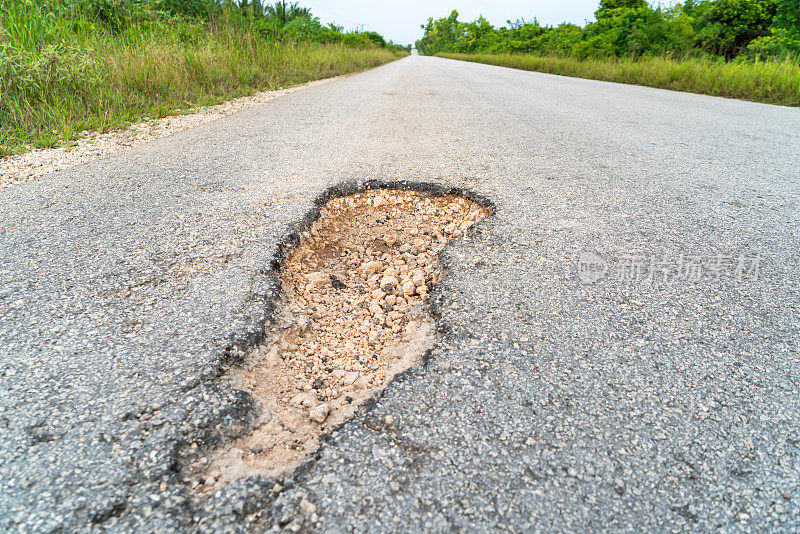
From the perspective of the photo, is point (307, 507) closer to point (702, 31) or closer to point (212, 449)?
point (212, 449)

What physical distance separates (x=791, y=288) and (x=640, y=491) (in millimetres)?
1404

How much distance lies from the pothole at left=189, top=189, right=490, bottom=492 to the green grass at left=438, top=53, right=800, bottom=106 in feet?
27.4

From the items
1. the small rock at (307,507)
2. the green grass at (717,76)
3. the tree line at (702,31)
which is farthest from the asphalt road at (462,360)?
the tree line at (702,31)

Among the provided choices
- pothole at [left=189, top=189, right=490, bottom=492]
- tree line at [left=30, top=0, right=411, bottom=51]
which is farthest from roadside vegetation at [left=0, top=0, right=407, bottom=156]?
pothole at [left=189, top=189, right=490, bottom=492]

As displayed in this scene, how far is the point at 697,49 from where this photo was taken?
12.5m

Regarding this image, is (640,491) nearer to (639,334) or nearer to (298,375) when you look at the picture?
(639,334)

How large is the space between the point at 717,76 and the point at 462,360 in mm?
10519

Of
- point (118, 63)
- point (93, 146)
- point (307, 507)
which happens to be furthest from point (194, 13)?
point (307, 507)

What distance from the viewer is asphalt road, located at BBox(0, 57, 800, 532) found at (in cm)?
95

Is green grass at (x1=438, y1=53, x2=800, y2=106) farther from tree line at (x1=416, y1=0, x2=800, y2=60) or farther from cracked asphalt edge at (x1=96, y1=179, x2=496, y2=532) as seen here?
cracked asphalt edge at (x1=96, y1=179, x2=496, y2=532)

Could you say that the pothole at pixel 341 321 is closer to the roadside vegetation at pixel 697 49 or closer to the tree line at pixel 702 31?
the roadside vegetation at pixel 697 49

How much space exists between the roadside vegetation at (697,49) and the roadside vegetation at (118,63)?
8.48 metres

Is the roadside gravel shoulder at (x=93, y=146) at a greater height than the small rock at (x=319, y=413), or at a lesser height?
greater

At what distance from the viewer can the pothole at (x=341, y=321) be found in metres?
1.16
